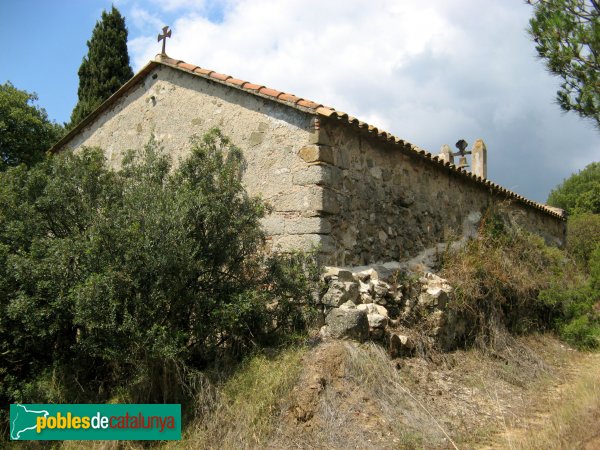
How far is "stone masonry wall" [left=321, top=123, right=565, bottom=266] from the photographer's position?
6.92m

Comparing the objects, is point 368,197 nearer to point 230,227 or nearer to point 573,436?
point 230,227

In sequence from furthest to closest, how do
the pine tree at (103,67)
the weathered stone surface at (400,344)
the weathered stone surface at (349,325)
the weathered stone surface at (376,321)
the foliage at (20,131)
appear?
the pine tree at (103,67) → the foliage at (20,131) → the weathered stone surface at (400,344) → the weathered stone surface at (376,321) → the weathered stone surface at (349,325)

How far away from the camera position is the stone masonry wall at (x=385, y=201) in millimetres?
6922

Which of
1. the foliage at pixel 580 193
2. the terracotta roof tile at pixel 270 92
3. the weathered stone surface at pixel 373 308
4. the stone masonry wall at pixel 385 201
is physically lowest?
the weathered stone surface at pixel 373 308

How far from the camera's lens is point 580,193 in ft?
92.6

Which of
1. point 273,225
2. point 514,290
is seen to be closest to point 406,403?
point 273,225

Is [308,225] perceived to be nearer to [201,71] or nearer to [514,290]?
[201,71]

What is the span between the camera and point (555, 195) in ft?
97.5

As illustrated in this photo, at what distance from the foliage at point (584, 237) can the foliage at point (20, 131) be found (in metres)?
14.1

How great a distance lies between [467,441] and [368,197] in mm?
3476

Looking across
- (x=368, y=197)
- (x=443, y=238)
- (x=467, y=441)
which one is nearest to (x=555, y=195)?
(x=443, y=238)

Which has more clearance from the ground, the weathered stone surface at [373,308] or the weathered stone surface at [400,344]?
the weathered stone surface at [373,308]

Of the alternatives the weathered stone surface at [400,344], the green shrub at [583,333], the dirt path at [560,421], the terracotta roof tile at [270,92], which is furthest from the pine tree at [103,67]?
the dirt path at [560,421]

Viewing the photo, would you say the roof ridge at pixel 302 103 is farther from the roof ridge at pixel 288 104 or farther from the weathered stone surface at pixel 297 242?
the weathered stone surface at pixel 297 242
